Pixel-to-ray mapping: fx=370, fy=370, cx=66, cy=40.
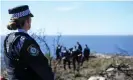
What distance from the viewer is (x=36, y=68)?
3178 millimetres

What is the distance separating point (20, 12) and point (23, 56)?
0.44 metres

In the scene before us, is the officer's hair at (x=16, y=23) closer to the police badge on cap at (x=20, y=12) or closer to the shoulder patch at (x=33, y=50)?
the police badge on cap at (x=20, y=12)

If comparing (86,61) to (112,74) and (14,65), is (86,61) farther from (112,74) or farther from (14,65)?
(14,65)

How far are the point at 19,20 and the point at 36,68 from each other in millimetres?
479

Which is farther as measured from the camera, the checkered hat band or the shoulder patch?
the checkered hat band

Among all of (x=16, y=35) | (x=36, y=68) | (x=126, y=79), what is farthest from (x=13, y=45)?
(x=126, y=79)

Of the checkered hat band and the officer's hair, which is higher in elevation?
the checkered hat band

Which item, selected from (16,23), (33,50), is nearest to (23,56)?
(33,50)

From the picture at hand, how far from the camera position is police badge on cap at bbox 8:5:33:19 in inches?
132

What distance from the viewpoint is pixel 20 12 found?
337cm

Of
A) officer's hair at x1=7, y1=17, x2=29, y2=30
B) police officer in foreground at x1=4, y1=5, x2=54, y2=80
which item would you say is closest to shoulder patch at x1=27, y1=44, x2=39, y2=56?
police officer in foreground at x1=4, y1=5, x2=54, y2=80

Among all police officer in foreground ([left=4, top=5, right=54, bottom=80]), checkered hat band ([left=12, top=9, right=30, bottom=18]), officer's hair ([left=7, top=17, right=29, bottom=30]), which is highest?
checkered hat band ([left=12, top=9, right=30, bottom=18])

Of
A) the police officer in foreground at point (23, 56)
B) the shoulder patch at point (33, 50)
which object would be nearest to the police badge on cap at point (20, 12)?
the police officer in foreground at point (23, 56)

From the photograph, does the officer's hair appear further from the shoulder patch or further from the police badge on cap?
the shoulder patch
